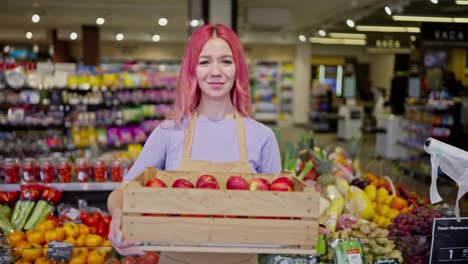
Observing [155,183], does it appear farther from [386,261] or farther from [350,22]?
[350,22]

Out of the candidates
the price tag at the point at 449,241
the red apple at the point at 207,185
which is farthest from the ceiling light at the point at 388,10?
the red apple at the point at 207,185

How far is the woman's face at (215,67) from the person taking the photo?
1.96 metres

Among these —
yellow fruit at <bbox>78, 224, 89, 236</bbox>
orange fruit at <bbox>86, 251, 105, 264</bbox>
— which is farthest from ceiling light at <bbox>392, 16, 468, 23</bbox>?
orange fruit at <bbox>86, 251, 105, 264</bbox>

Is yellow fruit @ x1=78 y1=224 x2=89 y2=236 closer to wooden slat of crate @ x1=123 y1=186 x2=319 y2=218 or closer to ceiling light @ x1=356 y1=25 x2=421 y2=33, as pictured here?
wooden slat of crate @ x1=123 y1=186 x2=319 y2=218

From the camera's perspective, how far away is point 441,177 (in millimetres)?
7621

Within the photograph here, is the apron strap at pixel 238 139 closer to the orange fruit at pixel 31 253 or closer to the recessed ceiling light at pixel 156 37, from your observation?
the orange fruit at pixel 31 253

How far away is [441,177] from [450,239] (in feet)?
17.0

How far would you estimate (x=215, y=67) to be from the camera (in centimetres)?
196

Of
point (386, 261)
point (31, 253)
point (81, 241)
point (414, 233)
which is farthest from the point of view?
point (81, 241)

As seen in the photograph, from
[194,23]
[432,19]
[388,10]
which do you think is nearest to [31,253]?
[194,23]

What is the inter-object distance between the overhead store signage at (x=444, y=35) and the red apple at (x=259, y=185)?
7.81m

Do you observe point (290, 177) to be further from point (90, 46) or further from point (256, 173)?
point (90, 46)

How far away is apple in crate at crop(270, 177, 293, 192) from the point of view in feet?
5.63

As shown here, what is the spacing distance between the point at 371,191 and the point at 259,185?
2344 millimetres
